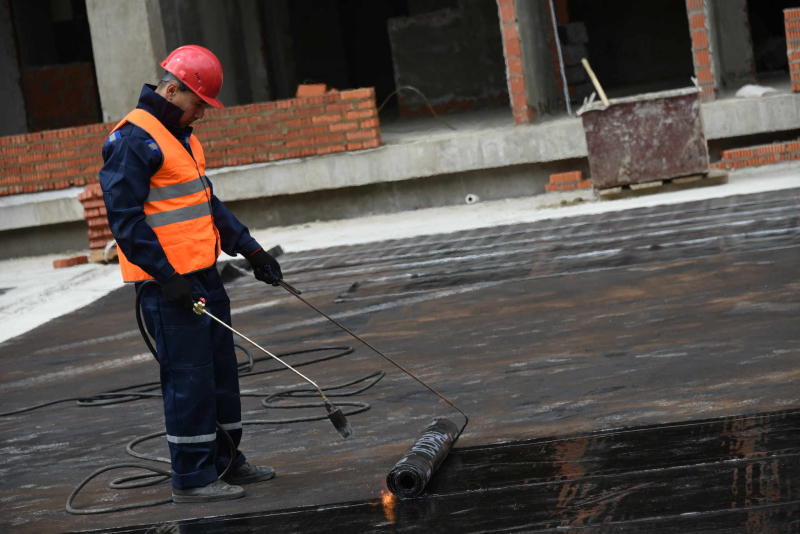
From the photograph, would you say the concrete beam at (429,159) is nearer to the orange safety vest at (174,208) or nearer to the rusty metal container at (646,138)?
the rusty metal container at (646,138)

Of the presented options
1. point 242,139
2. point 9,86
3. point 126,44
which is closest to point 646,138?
point 242,139

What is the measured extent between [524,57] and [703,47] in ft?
7.10

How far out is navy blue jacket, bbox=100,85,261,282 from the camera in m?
4.41

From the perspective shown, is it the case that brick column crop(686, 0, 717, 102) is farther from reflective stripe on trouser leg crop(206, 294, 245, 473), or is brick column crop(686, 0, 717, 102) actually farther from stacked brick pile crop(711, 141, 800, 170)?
reflective stripe on trouser leg crop(206, 294, 245, 473)

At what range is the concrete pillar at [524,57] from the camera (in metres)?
14.6

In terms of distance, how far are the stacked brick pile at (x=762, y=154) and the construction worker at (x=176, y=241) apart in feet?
33.5

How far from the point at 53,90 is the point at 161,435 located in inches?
615

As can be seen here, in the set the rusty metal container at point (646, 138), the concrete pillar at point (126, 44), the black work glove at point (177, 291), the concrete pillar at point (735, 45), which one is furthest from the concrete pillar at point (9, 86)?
the black work glove at point (177, 291)

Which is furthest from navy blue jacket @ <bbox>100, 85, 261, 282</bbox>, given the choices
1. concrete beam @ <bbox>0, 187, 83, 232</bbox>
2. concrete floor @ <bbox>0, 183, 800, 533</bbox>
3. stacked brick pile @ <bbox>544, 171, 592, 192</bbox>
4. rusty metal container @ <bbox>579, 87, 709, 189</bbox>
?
concrete beam @ <bbox>0, 187, 83, 232</bbox>

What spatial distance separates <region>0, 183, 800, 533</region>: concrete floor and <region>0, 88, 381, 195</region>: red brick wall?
4.01m

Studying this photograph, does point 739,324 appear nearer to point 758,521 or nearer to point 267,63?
point 758,521

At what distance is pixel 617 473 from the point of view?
4.19 m

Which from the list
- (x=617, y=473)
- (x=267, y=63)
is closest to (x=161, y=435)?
(x=617, y=473)

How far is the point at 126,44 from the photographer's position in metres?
15.4
